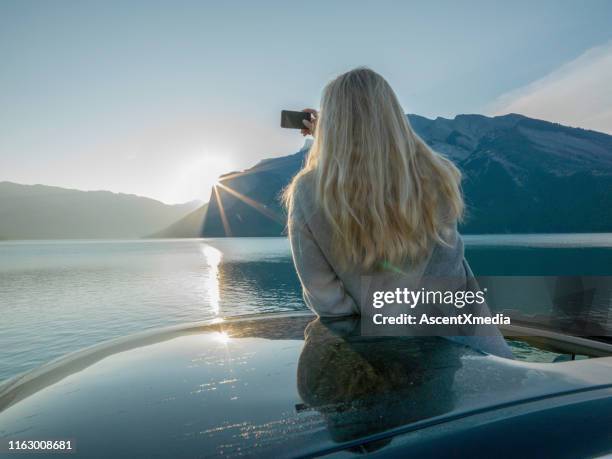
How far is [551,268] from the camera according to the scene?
4431 cm

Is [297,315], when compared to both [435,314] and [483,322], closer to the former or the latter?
[435,314]

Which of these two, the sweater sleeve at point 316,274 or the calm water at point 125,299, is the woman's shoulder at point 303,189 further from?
the calm water at point 125,299

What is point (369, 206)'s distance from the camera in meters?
1.80

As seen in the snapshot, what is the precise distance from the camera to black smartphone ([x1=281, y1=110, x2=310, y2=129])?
2.49 metres

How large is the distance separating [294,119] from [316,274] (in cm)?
112

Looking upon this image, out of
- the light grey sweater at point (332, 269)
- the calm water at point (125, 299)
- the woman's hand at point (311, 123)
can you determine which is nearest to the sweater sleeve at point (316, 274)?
the light grey sweater at point (332, 269)

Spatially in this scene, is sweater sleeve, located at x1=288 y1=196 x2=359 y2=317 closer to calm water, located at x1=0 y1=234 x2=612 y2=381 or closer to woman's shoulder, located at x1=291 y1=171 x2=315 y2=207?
woman's shoulder, located at x1=291 y1=171 x2=315 y2=207

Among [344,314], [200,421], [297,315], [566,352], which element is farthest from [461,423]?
[566,352]

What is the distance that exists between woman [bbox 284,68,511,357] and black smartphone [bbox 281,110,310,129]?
21.4 inches

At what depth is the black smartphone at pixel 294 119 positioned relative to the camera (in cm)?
249

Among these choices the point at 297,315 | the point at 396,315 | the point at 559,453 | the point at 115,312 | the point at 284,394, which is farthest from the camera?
the point at 115,312

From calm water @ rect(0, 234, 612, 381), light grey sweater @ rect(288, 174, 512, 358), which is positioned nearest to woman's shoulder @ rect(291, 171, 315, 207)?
light grey sweater @ rect(288, 174, 512, 358)

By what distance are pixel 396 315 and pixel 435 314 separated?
0.62 ft

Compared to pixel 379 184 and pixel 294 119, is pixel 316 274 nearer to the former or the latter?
pixel 379 184
